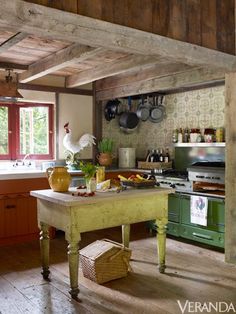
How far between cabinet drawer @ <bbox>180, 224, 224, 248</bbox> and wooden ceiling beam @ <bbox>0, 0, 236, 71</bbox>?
2.08 meters

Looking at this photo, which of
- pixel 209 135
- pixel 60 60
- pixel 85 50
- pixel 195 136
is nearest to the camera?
pixel 85 50

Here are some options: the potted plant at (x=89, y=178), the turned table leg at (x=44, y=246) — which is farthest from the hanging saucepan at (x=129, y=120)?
the turned table leg at (x=44, y=246)

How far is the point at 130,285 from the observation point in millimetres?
3297

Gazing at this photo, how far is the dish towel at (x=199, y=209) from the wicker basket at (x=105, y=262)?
1.33 meters

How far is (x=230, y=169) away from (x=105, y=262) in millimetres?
1669

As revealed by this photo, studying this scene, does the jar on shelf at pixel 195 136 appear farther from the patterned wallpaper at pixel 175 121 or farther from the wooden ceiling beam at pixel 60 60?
the wooden ceiling beam at pixel 60 60

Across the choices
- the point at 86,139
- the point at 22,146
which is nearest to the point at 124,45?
the point at 86,139

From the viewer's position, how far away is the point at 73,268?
2.99m

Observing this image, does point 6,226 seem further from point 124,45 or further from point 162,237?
point 124,45

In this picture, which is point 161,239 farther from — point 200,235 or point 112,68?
point 112,68

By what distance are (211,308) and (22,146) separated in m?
3.71

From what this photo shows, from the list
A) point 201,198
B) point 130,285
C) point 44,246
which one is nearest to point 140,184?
point 130,285

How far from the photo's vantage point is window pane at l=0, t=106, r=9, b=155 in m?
5.26

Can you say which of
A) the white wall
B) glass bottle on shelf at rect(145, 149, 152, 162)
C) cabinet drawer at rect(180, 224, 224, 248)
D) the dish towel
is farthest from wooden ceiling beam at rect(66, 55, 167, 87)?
cabinet drawer at rect(180, 224, 224, 248)
